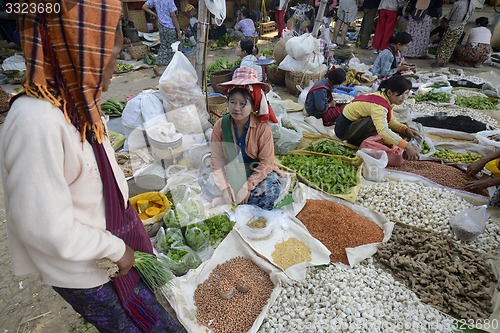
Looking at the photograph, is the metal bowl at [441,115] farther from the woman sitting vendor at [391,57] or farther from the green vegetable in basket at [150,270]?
the green vegetable in basket at [150,270]

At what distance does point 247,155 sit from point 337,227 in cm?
104

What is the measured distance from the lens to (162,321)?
143 cm

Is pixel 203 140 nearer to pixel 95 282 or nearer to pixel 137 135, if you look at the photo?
pixel 137 135

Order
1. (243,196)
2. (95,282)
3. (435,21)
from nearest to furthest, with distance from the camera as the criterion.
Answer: (95,282) < (243,196) < (435,21)

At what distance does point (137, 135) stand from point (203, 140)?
0.79m

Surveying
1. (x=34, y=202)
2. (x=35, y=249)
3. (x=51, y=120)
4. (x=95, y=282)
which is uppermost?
(x=51, y=120)

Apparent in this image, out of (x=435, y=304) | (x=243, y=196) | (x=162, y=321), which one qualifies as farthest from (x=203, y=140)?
(x=435, y=304)

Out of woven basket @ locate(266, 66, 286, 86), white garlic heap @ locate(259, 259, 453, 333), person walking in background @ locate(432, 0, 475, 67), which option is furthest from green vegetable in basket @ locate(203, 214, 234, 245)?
person walking in background @ locate(432, 0, 475, 67)

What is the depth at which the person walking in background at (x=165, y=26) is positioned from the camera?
21.3 ft

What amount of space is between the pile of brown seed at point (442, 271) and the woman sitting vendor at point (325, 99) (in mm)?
2213

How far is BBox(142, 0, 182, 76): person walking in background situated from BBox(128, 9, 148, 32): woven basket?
2314 millimetres

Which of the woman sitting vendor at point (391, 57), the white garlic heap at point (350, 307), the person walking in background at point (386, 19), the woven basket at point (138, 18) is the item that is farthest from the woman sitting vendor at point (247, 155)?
the woven basket at point (138, 18)

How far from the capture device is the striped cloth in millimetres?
807

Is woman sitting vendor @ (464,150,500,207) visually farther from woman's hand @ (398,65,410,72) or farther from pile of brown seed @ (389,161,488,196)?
woman's hand @ (398,65,410,72)
